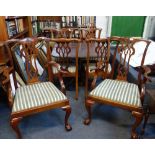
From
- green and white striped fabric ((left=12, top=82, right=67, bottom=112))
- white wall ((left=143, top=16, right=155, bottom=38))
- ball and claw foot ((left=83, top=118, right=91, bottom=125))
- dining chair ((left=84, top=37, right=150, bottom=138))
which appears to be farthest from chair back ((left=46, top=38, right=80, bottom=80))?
white wall ((left=143, top=16, right=155, bottom=38))

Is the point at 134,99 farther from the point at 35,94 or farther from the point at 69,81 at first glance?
the point at 69,81

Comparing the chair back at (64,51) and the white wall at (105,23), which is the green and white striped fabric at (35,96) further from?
→ the white wall at (105,23)

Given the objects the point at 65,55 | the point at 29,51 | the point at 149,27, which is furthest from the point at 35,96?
the point at 149,27

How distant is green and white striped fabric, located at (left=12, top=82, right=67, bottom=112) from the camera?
139 centimetres

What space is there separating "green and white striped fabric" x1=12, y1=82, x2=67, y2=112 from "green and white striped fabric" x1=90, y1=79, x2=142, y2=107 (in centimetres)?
37

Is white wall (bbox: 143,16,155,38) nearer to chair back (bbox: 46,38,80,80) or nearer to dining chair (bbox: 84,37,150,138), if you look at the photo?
dining chair (bbox: 84,37,150,138)

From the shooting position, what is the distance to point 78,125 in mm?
1728

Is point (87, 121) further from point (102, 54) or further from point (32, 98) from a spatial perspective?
point (102, 54)

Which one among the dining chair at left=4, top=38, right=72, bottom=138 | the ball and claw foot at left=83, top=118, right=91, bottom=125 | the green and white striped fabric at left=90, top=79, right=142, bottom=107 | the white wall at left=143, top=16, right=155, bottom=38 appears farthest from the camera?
the white wall at left=143, top=16, right=155, bottom=38

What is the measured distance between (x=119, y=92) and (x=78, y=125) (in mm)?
572

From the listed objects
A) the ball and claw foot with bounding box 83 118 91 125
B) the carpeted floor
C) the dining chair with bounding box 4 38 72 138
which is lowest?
the carpeted floor

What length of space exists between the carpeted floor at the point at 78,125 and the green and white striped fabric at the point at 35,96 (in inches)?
15.5

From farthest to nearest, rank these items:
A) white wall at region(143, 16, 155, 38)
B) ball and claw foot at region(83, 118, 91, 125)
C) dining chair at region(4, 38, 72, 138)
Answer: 1. white wall at region(143, 16, 155, 38)
2. ball and claw foot at region(83, 118, 91, 125)
3. dining chair at region(4, 38, 72, 138)
